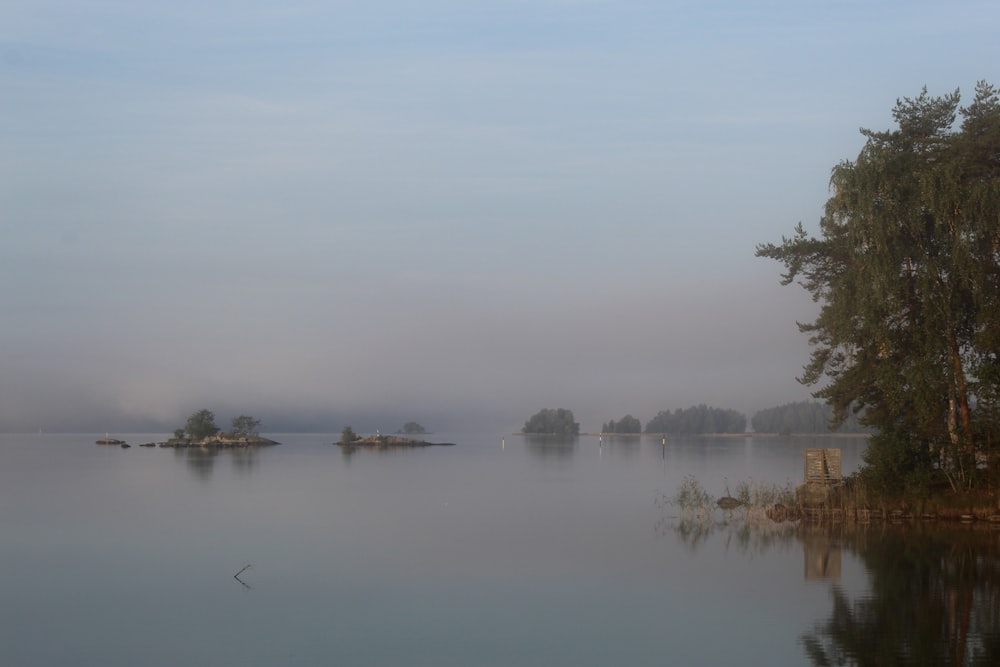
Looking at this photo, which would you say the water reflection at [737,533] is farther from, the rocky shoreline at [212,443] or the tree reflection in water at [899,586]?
the rocky shoreline at [212,443]

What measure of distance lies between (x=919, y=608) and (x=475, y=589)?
8829 millimetres

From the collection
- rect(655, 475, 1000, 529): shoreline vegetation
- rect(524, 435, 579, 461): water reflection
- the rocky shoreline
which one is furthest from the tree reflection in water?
the rocky shoreline

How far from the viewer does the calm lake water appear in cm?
1480

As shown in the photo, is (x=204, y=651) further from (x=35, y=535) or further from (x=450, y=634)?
(x=35, y=535)

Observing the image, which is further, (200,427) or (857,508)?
(200,427)

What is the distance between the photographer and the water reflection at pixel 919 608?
13.8 m

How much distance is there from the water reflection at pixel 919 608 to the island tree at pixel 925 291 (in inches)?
168

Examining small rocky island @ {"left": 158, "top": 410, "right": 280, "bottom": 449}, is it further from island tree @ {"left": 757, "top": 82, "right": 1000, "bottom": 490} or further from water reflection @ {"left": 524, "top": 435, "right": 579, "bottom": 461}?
island tree @ {"left": 757, "top": 82, "right": 1000, "bottom": 490}

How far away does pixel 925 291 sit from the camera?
90.2ft

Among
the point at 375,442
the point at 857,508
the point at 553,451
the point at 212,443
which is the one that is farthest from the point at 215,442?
the point at 857,508

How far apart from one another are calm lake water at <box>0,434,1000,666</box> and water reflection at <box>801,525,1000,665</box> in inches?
2.6

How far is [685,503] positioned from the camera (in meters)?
33.8

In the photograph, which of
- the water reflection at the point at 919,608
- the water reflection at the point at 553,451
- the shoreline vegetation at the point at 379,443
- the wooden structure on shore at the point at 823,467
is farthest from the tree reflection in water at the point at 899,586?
the shoreline vegetation at the point at 379,443

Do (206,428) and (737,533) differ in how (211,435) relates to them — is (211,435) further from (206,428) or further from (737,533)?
(737,533)
